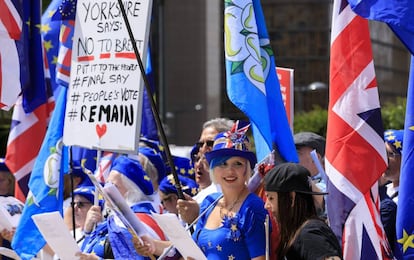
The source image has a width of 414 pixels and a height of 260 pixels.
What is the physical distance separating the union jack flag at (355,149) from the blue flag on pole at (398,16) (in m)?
0.75

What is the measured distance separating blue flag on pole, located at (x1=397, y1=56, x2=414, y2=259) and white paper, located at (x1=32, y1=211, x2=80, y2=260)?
1.93 meters

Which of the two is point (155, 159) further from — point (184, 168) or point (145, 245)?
point (145, 245)

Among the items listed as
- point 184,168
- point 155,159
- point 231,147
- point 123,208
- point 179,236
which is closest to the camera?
point 179,236

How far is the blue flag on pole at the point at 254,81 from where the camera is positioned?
665 cm

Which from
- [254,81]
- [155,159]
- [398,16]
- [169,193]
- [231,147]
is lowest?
[169,193]

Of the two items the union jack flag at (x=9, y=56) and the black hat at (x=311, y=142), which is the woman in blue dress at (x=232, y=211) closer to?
the black hat at (x=311, y=142)

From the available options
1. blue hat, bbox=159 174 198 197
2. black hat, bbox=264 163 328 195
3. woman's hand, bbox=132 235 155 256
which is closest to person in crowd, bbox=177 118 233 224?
blue hat, bbox=159 174 198 197

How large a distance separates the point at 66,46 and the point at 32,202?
57.4 inches

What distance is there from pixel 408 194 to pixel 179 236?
1.37m

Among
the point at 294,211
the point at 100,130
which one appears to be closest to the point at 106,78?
the point at 100,130

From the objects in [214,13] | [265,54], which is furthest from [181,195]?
[214,13]

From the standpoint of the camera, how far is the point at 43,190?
773cm

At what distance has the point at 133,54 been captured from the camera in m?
6.77

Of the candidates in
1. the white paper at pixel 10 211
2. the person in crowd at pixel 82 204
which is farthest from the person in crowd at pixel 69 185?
the white paper at pixel 10 211
